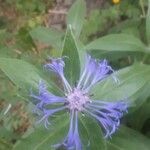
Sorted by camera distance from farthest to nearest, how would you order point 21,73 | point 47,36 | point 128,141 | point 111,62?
point 47,36
point 111,62
point 128,141
point 21,73

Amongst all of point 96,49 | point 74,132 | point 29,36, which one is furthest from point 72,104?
point 29,36

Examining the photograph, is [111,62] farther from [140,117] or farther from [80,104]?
[80,104]

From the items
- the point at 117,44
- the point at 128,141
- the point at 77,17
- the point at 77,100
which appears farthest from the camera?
the point at 77,17

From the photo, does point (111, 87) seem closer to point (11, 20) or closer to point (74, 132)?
point (74, 132)

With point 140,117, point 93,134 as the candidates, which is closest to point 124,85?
point 93,134

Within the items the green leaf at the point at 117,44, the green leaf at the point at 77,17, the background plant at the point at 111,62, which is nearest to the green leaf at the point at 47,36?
the background plant at the point at 111,62

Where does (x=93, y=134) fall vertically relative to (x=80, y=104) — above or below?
below

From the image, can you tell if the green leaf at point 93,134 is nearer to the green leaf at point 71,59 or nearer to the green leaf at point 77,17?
the green leaf at point 71,59
